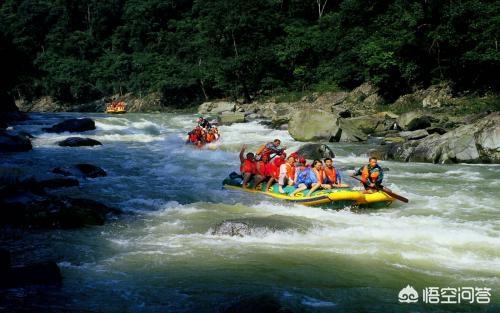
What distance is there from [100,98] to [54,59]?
10224mm

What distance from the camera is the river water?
18.4 feet

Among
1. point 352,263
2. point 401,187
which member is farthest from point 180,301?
point 401,187

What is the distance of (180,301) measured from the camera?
5562mm

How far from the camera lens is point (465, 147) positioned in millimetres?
14859

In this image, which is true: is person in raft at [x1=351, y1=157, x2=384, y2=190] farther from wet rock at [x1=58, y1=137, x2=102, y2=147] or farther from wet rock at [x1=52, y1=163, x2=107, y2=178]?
wet rock at [x1=58, y1=137, x2=102, y2=147]

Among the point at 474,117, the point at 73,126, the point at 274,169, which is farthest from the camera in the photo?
the point at 73,126

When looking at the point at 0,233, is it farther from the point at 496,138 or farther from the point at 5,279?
the point at 496,138

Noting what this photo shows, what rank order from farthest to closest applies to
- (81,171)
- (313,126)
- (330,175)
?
(313,126) → (81,171) → (330,175)

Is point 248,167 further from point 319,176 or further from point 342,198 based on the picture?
point 342,198

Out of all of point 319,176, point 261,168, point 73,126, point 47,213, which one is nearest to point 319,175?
point 319,176

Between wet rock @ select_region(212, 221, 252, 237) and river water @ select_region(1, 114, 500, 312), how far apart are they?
0.12 metres

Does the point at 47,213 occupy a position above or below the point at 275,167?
below

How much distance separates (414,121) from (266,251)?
15.1m

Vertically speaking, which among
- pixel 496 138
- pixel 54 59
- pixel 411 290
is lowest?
pixel 411 290
